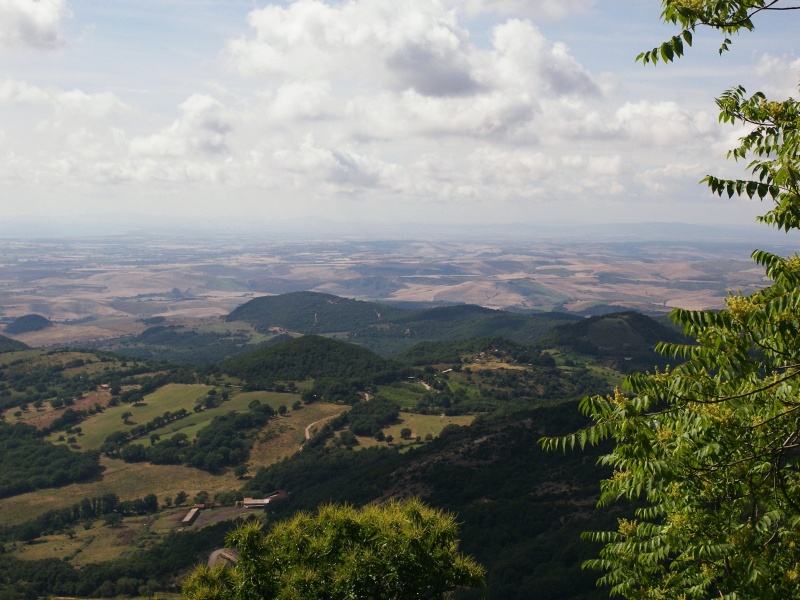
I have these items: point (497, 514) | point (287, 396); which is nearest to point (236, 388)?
point (287, 396)

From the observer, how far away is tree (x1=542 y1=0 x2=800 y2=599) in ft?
34.9

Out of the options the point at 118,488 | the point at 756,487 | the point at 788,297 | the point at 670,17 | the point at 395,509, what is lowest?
the point at 118,488

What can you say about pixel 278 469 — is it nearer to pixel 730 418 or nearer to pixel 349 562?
pixel 349 562

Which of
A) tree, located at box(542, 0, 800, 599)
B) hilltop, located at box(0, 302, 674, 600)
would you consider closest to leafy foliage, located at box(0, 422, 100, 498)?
hilltop, located at box(0, 302, 674, 600)

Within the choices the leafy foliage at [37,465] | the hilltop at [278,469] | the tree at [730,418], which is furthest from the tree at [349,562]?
the leafy foliage at [37,465]

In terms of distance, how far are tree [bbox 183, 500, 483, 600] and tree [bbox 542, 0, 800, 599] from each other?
425 inches

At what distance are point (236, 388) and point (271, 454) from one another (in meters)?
50.6

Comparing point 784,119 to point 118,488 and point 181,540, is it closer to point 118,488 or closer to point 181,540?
point 181,540

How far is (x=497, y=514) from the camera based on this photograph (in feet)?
280

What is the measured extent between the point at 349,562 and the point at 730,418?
14.6 m

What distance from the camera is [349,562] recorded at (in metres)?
20.9

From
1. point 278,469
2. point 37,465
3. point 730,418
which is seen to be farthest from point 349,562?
point 37,465

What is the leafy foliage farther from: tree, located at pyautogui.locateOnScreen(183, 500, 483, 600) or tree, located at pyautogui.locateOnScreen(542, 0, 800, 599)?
tree, located at pyautogui.locateOnScreen(542, 0, 800, 599)

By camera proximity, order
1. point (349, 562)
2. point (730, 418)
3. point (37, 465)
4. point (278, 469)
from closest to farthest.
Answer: point (730, 418), point (349, 562), point (278, 469), point (37, 465)
